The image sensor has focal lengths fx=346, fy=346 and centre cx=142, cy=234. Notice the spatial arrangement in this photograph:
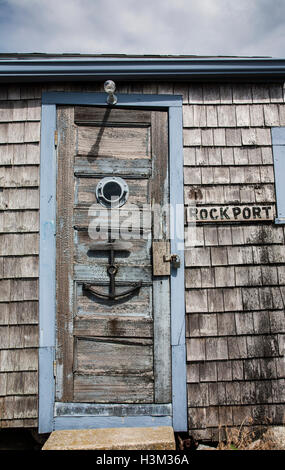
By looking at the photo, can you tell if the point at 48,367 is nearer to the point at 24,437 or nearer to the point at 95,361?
the point at 95,361

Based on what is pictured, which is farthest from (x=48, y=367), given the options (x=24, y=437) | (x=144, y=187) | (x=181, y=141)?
(x=181, y=141)

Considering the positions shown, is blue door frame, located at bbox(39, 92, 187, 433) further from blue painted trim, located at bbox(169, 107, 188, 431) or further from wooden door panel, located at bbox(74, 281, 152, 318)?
wooden door panel, located at bbox(74, 281, 152, 318)

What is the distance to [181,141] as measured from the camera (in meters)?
3.27

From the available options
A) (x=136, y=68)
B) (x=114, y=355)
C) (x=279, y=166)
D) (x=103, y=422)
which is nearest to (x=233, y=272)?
(x=279, y=166)

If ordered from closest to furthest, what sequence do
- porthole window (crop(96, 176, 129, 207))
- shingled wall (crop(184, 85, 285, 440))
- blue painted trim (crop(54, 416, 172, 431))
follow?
blue painted trim (crop(54, 416, 172, 431))
shingled wall (crop(184, 85, 285, 440))
porthole window (crop(96, 176, 129, 207))

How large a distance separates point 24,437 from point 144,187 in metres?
2.60

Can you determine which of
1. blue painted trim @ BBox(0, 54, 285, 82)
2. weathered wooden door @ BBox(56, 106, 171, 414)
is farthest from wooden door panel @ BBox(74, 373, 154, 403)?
blue painted trim @ BBox(0, 54, 285, 82)

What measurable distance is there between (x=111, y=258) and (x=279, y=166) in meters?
1.83

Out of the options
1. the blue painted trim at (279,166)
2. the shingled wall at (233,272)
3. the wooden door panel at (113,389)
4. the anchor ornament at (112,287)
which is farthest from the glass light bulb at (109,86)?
the wooden door panel at (113,389)

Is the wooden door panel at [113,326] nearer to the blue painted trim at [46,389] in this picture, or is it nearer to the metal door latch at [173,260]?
the blue painted trim at [46,389]

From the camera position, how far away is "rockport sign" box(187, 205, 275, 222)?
3.23 meters

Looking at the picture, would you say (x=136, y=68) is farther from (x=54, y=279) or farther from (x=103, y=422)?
(x=103, y=422)

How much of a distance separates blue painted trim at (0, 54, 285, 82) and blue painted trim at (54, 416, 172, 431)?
307cm
